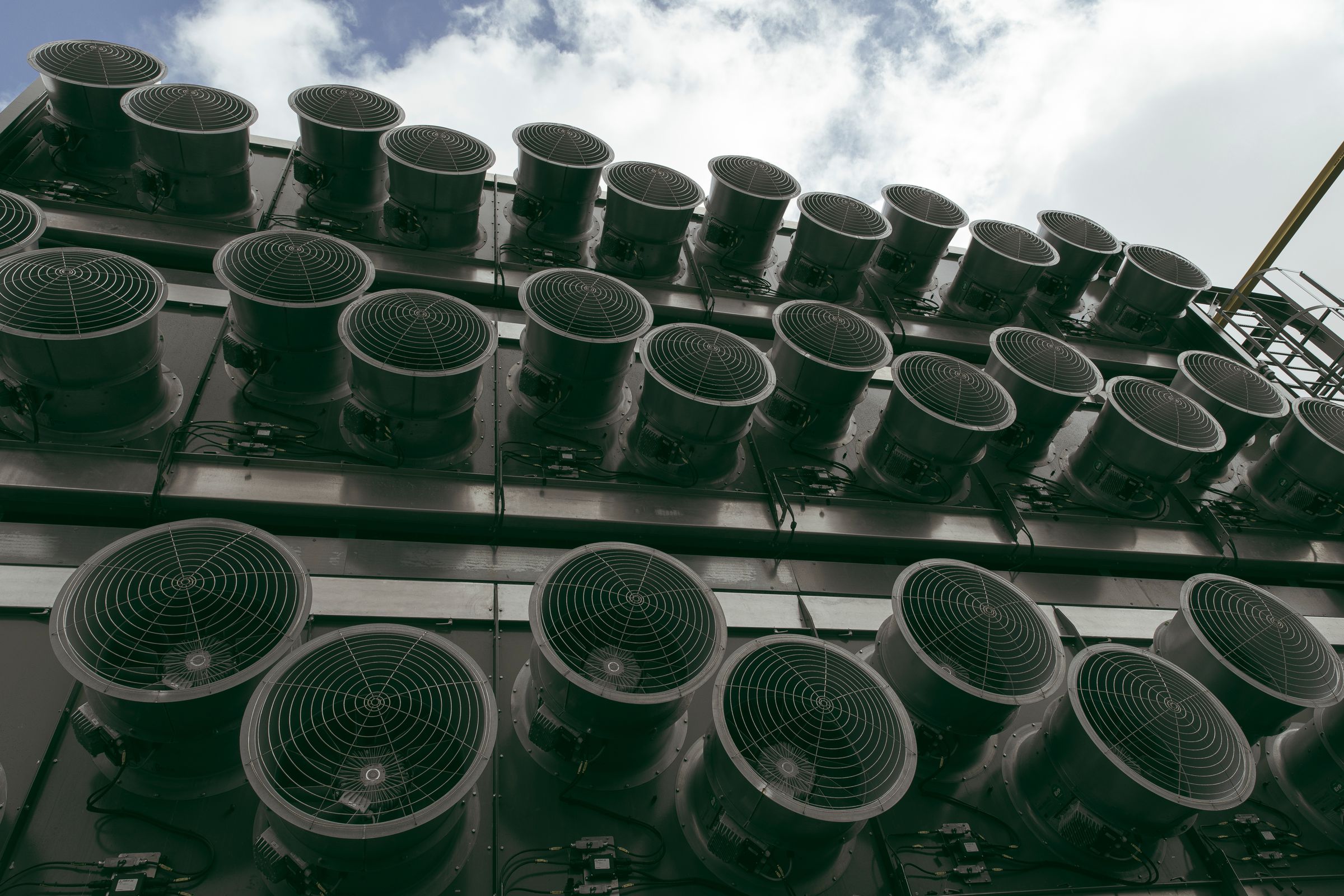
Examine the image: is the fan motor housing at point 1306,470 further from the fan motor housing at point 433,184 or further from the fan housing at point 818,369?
the fan motor housing at point 433,184

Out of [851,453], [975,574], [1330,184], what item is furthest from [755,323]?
[1330,184]

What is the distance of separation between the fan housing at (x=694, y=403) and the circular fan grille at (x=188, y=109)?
4959 millimetres

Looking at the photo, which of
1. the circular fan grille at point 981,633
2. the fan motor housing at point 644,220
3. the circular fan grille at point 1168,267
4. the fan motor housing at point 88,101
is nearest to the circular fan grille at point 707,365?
the circular fan grille at point 981,633

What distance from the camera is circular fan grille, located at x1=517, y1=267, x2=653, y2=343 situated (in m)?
6.68

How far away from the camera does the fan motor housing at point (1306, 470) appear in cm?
818

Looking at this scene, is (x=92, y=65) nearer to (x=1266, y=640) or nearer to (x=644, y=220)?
(x=644, y=220)

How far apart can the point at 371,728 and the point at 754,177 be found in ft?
26.2

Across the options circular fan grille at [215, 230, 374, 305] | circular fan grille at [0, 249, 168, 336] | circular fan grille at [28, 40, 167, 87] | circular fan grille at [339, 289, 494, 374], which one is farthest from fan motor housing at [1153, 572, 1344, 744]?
circular fan grille at [28, 40, 167, 87]

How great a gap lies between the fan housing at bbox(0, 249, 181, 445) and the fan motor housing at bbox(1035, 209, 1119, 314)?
33.5ft

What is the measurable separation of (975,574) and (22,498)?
683cm

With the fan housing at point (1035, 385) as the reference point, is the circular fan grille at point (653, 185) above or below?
above

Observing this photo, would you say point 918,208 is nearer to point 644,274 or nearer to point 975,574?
point 644,274

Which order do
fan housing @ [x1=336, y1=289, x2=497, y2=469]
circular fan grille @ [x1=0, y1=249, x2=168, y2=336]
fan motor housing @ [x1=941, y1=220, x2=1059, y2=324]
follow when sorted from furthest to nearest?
fan motor housing @ [x1=941, y1=220, x2=1059, y2=324] < fan housing @ [x1=336, y1=289, x2=497, y2=469] < circular fan grille @ [x1=0, y1=249, x2=168, y2=336]

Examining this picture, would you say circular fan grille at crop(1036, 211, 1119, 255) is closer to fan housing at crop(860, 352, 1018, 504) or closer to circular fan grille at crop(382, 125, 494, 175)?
fan housing at crop(860, 352, 1018, 504)
